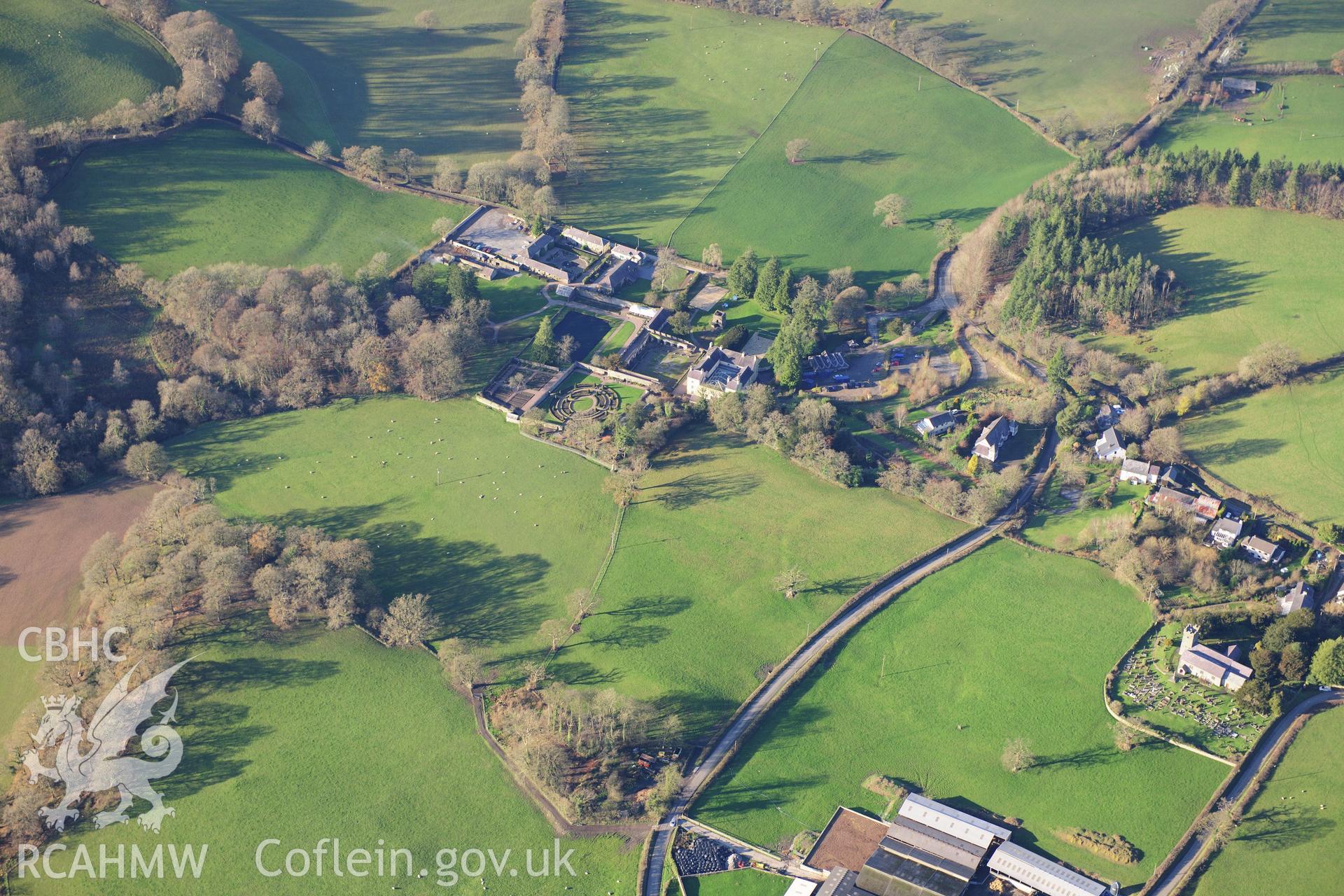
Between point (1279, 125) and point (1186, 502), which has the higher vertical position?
point (1279, 125)

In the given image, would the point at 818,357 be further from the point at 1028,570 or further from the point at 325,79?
the point at 325,79

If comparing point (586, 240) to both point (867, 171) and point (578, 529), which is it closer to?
point (867, 171)

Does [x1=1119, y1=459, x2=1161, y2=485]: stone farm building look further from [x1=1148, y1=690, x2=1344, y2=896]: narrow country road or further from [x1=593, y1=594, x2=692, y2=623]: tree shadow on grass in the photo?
[x1=593, y1=594, x2=692, y2=623]: tree shadow on grass

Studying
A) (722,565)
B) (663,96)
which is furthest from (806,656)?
(663,96)

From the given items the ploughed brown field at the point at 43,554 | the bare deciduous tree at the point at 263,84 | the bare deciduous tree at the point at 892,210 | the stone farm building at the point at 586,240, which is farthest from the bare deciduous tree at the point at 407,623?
the bare deciduous tree at the point at 263,84

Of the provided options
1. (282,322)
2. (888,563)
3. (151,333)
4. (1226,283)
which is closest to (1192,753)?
(888,563)

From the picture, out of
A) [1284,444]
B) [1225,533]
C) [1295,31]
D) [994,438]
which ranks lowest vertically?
[1225,533]

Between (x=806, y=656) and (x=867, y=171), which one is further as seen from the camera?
(x=867, y=171)
